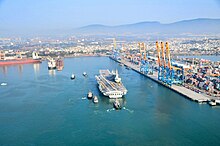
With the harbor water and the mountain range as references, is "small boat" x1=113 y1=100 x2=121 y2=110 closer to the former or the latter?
the harbor water

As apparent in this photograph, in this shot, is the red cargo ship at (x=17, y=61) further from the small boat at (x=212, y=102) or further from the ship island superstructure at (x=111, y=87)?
the small boat at (x=212, y=102)

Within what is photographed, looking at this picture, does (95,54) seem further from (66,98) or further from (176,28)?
(176,28)

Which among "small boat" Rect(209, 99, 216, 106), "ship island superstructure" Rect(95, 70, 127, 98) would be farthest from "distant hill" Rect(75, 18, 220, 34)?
"small boat" Rect(209, 99, 216, 106)

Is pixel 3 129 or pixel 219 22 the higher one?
pixel 219 22

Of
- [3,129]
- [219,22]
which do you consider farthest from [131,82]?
[219,22]

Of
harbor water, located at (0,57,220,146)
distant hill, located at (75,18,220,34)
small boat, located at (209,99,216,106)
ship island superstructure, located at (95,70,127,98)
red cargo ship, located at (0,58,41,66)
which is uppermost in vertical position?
distant hill, located at (75,18,220,34)

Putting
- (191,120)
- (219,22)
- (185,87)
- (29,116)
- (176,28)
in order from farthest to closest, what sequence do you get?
(176,28) < (219,22) < (185,87) < (29,116) < (191,120)

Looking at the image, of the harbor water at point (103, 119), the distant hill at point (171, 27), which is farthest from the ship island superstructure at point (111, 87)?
the distant hill at point (171, 27)
